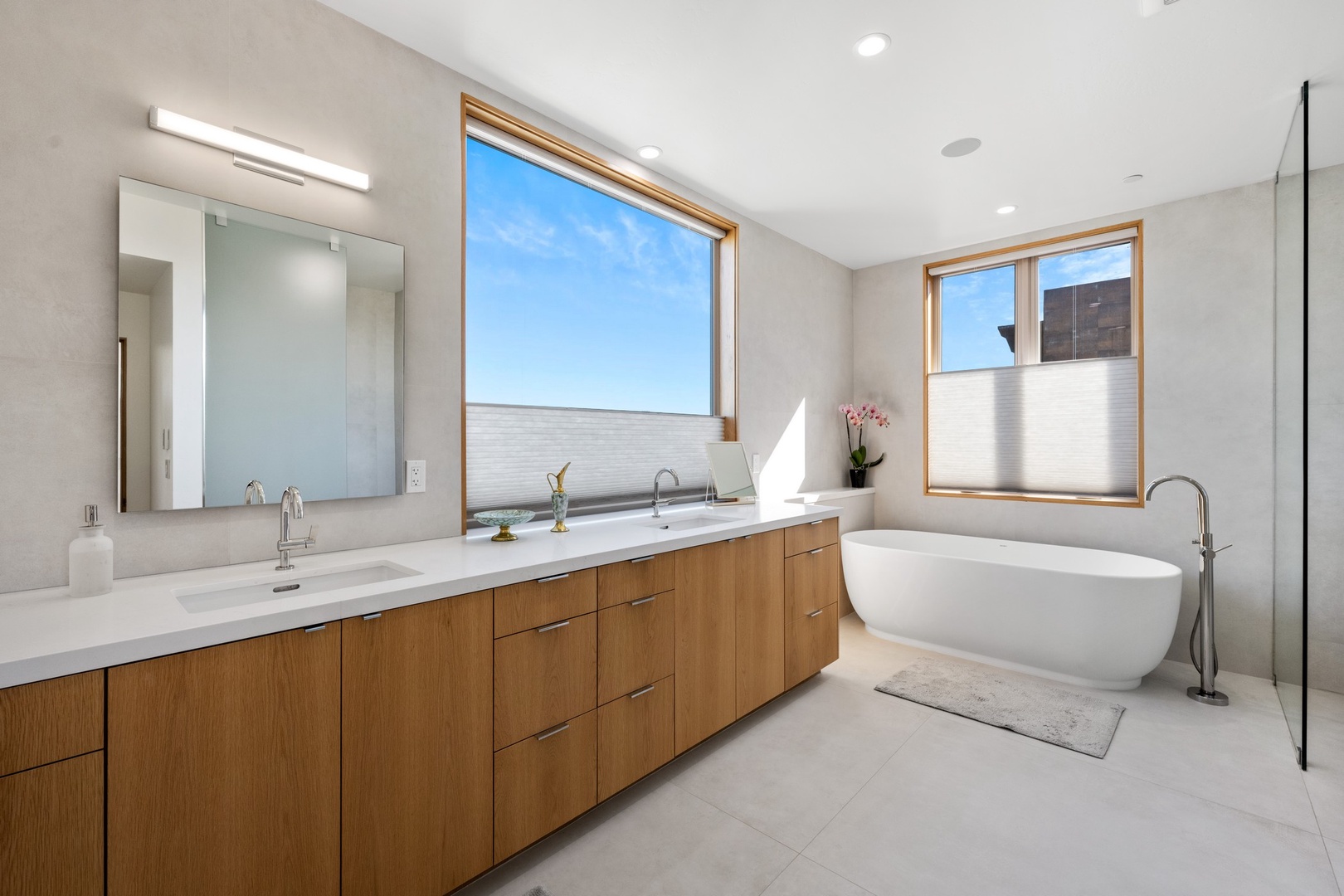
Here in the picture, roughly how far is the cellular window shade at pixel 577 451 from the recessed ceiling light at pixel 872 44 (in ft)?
5.65

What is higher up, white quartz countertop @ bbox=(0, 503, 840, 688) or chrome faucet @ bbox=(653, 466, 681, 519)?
chrome faucet @ bbox=(653, 466, 681, 519)

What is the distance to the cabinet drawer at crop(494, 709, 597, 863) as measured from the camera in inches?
60.9

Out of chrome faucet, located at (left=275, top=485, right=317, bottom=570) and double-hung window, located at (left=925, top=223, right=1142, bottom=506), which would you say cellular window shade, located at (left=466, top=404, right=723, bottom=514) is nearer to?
chrome faucet, located at (left=275, top=485, right=317, bottom=570)

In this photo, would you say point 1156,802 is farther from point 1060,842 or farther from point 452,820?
point 452,820

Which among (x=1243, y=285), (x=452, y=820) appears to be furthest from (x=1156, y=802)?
(x=1243, y=285)

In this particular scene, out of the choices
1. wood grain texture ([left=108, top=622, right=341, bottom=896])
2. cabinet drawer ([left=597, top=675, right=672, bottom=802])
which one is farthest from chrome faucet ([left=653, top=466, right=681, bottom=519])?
wood grain texture ([left=108, top=622, right=341, bottom=896])

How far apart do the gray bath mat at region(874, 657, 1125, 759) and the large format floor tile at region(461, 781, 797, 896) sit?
4.34ft

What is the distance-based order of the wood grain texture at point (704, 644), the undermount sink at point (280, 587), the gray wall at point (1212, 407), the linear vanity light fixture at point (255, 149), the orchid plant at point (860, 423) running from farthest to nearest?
the orchid plant at point (860, 423)
the gray wall at point (1212, 407)
the wood grain texture at point (704, 644)
the linear vanity light fixture at point (255, 149)
the undermount sink at point (280, 587)

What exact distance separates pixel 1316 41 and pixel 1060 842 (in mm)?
2690

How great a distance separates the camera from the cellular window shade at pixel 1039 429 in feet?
11.4

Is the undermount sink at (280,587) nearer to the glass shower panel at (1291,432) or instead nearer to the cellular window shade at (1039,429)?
the glass shower panel at (1291,432)

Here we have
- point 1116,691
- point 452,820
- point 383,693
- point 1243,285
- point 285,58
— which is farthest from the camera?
point 1243,285

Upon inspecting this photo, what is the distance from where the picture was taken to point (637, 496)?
2961 mm

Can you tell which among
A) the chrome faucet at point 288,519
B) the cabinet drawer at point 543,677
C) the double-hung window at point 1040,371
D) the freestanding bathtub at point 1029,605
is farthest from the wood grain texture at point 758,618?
the double-hung window at point 1040,371
